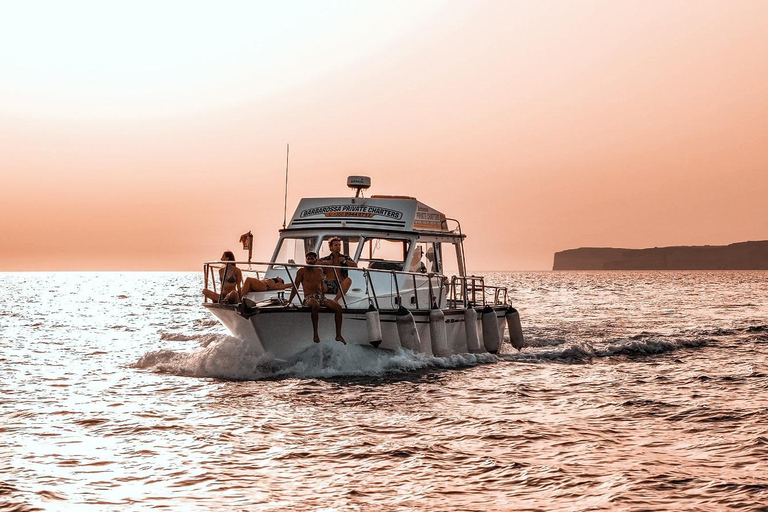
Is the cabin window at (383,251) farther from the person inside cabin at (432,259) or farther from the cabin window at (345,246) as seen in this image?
the person inside cabin at (432,259)

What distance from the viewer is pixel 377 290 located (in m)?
16.6

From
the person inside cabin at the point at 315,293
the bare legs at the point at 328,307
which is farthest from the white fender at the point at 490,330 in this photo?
the bare legs at the point at 328,307

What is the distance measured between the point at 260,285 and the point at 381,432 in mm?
6466

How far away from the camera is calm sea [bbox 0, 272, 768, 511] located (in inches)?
314

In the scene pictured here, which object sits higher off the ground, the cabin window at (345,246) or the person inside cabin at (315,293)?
the cabin window at (345,246)

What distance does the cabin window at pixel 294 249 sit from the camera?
1828 cm

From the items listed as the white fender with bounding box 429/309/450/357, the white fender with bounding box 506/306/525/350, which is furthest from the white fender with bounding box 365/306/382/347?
the white fender with bounding box 506/306/525/350

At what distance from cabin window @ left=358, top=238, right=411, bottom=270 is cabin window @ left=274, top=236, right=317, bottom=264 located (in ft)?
3.79

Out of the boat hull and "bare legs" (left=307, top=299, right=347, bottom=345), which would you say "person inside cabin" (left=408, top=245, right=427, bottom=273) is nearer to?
the boat hull

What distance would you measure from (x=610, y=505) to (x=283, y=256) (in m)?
11.9

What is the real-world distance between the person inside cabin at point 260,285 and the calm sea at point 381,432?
1061 millimetres

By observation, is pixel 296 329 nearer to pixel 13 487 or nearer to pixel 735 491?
pixel 13 487

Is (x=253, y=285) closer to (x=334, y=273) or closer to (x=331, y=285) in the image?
(x=331, y=285)

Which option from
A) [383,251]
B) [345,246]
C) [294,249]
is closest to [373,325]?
[383,251]
